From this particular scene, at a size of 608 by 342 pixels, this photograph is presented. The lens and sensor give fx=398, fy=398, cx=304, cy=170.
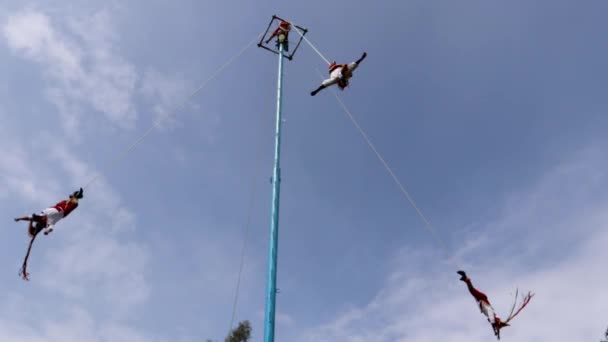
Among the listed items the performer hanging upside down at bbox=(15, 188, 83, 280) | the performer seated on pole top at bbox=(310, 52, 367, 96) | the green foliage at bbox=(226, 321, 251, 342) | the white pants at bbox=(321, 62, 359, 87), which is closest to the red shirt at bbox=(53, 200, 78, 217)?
the performer hanging upside down at bbox=(15, 188, 83, 280)

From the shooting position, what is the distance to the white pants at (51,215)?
845cm

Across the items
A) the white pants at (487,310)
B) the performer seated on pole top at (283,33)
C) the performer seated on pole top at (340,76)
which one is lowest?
the white pants at (487,310)

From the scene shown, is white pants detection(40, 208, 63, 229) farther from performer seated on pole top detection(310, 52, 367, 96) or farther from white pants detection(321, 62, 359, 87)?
white pants detection(321, 62, 359, 87)

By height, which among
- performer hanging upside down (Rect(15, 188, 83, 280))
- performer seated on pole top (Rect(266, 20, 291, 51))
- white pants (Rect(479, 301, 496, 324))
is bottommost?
white pants (Rect(479, 301, 496, 324))

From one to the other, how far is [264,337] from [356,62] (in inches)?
264

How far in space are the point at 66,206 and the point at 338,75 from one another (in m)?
7.08

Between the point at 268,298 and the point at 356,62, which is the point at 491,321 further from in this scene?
the point at 356,62

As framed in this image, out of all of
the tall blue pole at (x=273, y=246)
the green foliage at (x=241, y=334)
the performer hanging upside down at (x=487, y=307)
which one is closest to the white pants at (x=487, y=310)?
the performer hanging upside down at (x=487, y=307)

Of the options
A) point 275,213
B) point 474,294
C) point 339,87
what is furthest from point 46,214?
point 474,294

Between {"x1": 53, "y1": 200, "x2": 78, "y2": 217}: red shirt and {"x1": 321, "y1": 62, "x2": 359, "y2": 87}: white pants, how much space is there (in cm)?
665

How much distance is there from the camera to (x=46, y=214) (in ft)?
27.7

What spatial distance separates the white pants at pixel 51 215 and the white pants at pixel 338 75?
22.5 ft

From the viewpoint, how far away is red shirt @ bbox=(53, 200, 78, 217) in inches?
348

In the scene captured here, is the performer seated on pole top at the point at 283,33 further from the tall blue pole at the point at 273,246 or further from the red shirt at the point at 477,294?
the red shirt at the point at 477,294
